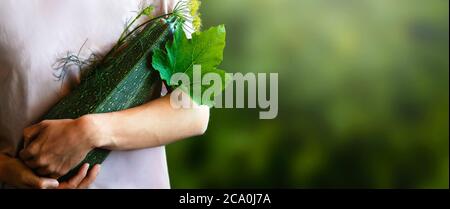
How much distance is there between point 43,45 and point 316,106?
0.70 m

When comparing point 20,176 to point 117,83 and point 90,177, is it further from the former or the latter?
point 117,83

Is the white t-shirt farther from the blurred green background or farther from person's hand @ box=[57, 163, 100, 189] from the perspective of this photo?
the blurred green background

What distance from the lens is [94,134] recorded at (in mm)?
956

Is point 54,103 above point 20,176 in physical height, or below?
above

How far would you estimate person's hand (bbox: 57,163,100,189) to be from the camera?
3.23 feet

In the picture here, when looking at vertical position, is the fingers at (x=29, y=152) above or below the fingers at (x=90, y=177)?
above

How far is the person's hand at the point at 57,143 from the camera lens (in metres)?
0.95

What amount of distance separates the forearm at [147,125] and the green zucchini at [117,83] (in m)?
0.02

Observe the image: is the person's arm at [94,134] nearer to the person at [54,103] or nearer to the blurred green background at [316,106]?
the person at [54,103]

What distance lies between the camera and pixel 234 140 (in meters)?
1.43

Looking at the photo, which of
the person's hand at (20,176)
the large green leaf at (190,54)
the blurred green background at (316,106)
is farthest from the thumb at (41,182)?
the blurred green background at (316,106)

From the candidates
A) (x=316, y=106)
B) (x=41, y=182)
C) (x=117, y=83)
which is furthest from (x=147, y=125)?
(x=316, y=106)

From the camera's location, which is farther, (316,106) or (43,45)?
(316,106)
